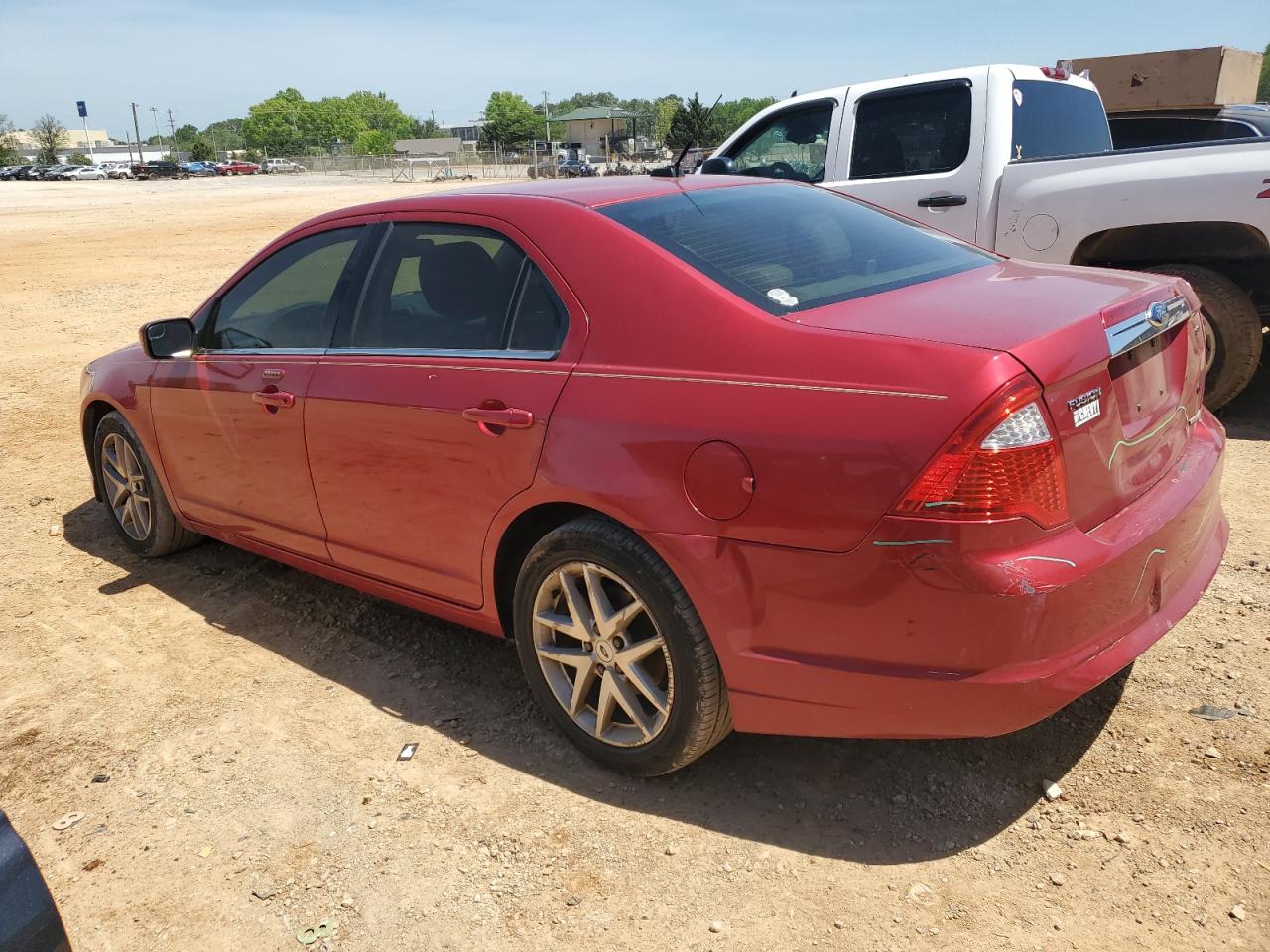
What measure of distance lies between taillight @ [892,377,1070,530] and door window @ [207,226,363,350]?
7.79 ft

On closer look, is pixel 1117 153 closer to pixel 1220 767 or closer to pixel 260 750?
pixel 1220 767

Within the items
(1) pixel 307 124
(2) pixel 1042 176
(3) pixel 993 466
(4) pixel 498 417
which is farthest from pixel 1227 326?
(1) pixel 307 124

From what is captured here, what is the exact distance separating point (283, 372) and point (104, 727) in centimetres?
139

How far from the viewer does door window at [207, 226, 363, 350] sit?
3.87m

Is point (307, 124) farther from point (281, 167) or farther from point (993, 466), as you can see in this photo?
point (993, 466)

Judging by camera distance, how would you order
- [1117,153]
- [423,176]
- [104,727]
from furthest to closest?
1. [423,176]
2. [1117,153]
3. [104,727]

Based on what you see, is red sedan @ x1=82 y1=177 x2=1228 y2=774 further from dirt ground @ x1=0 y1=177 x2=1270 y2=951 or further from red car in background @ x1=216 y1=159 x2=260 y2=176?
red car in background @ x1=216 y1=159 x2=260 y2=176

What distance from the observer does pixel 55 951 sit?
5.71 ft

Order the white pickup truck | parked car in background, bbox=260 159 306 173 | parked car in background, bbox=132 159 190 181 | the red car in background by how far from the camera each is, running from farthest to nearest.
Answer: parked car in background, bbox=260 159 306 173 < the red car in background < parked car in background, bbox=132 159 190 181 < the white pickup truck

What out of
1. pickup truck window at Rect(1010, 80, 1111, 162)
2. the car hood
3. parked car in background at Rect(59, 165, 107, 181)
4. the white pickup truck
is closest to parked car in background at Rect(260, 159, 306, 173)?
parked car in background at Rect(59, 165, 107, 181)

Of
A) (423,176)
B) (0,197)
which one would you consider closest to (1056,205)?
(0,197)

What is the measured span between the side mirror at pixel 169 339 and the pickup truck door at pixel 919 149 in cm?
427

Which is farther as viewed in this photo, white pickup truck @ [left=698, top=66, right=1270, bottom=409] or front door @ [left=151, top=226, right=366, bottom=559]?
white pickup truck @ [left=698, top=66, right=1270, bottom=409]

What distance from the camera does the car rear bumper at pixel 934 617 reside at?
2.32m
